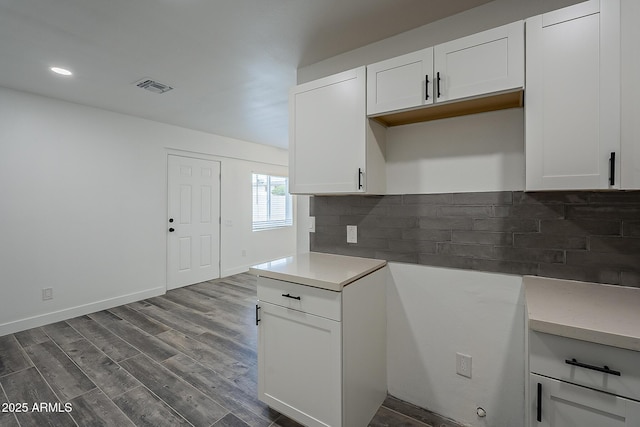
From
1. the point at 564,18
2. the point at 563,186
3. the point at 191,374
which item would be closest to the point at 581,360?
the point at 563,186

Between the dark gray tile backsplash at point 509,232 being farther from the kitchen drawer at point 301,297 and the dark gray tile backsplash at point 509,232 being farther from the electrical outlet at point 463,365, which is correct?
the kitchen drawer at point 301,297

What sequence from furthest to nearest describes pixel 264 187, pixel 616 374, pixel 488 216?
pixel 264 187
pixel 488 216
pixel 616 374

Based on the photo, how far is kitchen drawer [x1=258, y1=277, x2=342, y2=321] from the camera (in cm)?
145

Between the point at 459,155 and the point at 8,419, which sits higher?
the point at 459,155

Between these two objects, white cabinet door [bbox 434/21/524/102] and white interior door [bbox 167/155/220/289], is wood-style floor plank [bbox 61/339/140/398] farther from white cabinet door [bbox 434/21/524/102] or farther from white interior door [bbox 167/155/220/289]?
white cabinet door [bbox 434/21/524/102]

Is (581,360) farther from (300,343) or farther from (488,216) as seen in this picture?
(300,343)

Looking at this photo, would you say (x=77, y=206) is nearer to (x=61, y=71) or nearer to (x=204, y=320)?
(x=61, y=71)

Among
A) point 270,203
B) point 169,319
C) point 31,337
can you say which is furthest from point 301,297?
point 270,203

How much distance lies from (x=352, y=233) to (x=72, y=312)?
11.4ft

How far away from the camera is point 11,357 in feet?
8.00

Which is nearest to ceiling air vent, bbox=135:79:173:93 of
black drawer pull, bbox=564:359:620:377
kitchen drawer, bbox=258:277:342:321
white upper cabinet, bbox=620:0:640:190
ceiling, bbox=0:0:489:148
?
ceiling, bbox=0:0:489:148

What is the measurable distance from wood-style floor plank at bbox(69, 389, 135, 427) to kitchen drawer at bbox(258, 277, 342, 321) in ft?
3.78

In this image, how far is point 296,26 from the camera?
1.84 m

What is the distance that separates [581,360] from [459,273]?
781 mm
